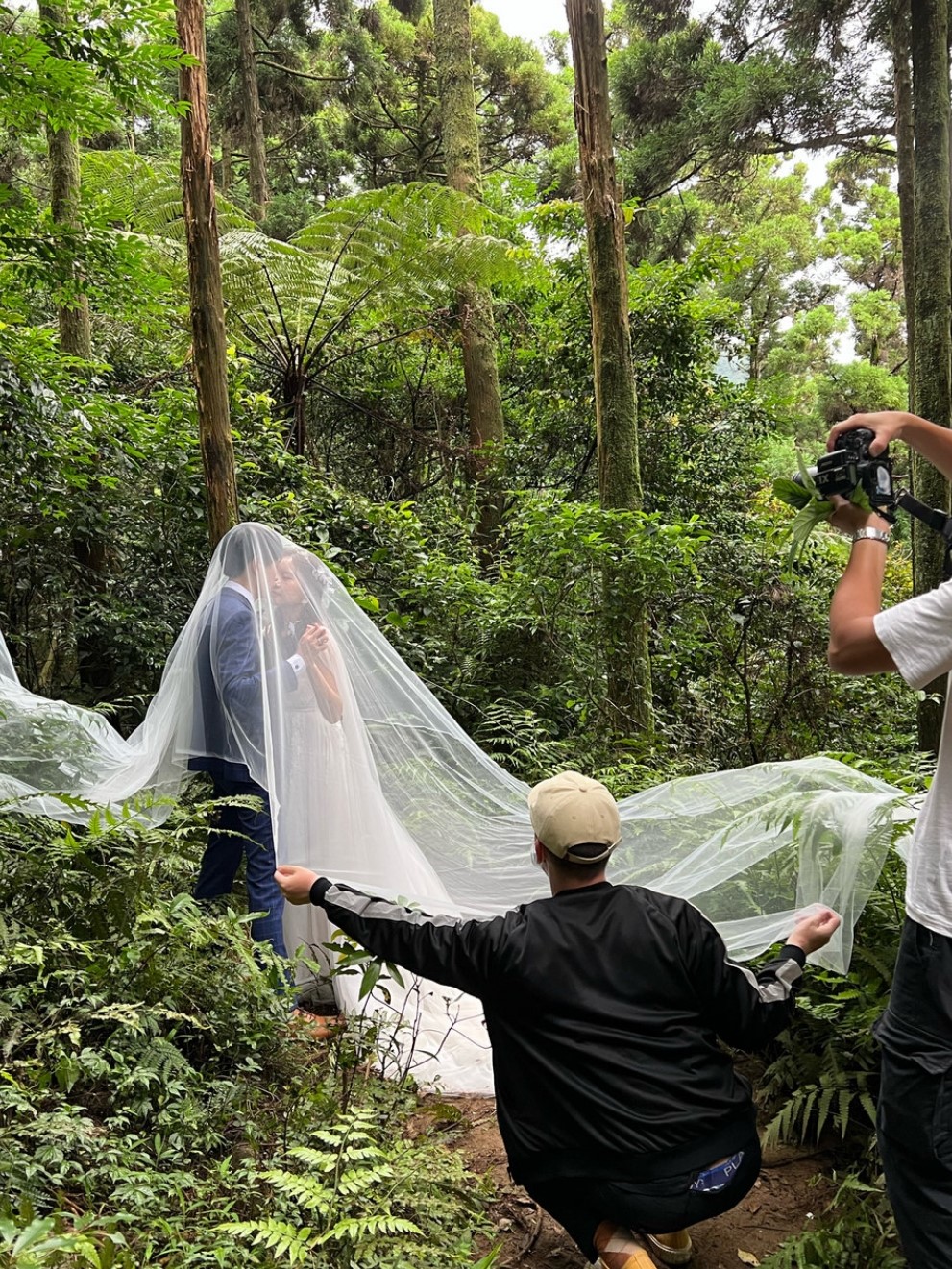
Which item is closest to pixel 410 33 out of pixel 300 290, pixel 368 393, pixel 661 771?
pixel 368 393

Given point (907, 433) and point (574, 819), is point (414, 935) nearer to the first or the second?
point (574, 819)

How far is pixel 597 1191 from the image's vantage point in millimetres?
2059

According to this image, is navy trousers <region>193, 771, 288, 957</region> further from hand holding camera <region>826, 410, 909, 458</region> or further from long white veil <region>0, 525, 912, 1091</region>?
hand holding camera <region>826, 410, 909, 458</region>

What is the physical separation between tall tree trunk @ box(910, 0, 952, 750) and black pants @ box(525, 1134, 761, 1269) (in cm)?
438

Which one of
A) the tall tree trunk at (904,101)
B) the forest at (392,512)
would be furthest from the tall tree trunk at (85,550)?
the tall tree trunk at (904,101)

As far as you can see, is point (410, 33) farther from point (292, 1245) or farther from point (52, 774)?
point (292, 1245)

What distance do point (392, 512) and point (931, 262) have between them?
4021 mm

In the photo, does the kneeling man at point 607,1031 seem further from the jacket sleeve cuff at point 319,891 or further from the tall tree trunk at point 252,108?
the tall tree trunk at point 252,108

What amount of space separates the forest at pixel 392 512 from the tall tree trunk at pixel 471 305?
44 mm

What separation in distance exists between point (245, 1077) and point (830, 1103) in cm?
175

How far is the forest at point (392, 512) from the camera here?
2.47 meters

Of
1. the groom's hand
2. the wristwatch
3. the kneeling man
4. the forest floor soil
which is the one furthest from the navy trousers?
the wristwatch

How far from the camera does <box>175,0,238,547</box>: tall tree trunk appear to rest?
464 centimetres

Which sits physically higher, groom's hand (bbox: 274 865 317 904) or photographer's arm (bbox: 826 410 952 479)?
photographer's arm (bbox: 826 410 952 479)
